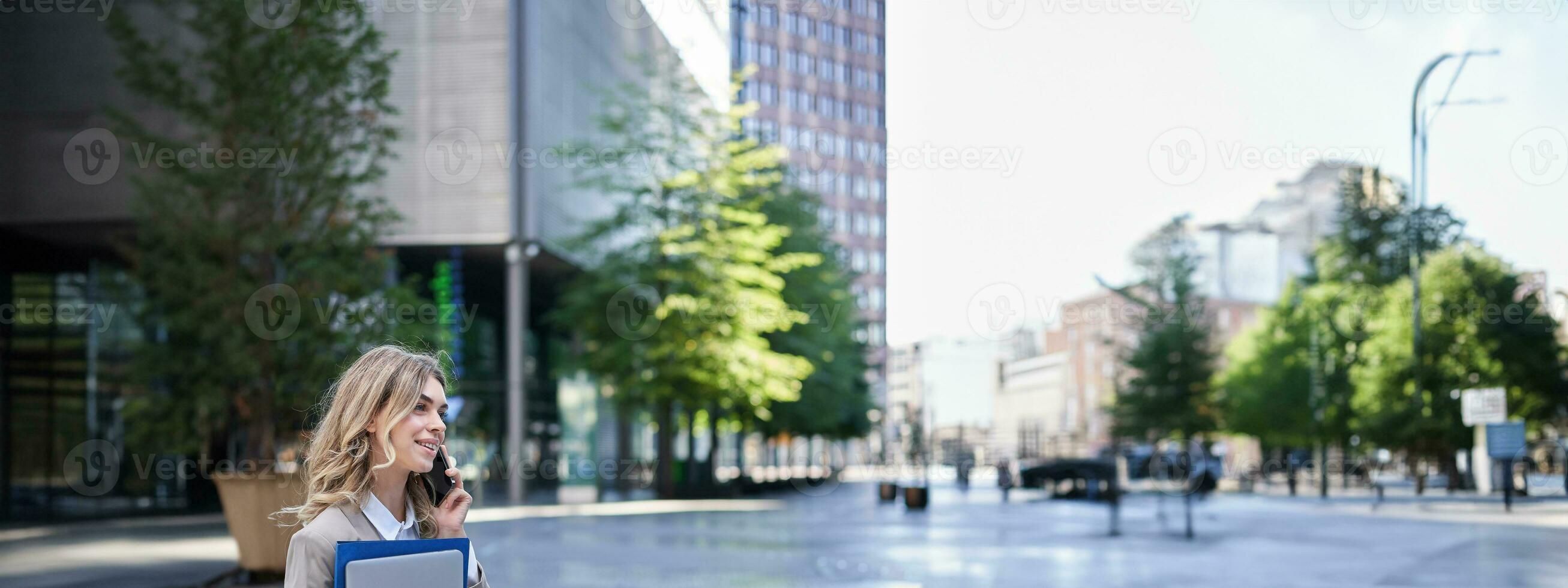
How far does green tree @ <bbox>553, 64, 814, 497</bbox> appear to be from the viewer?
97.9ft

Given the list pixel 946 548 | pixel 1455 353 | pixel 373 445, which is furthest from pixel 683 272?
pixel 373 445

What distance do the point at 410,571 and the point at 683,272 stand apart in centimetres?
2771

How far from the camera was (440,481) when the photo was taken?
331cm

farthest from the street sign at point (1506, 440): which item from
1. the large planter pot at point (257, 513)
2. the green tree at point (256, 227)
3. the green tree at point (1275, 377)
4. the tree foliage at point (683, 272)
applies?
the large planter pot at point (257, 513)

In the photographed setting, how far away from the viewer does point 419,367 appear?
10.3 ft

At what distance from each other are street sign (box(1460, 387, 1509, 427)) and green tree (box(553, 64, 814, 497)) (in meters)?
13.9

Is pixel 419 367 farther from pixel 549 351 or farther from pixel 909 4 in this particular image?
pixel 549 351

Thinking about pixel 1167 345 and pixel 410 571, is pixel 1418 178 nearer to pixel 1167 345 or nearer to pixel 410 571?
pixel 1167 345

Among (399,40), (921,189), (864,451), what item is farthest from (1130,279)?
(864,451)

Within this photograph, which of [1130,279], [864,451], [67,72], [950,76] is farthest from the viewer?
[864,451]

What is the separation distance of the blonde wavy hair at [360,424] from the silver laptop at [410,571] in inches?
10.0

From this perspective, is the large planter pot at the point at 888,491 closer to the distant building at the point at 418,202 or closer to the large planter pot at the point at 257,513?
the distant building at the point at 418,202

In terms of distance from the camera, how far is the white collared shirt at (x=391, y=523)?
122 inches

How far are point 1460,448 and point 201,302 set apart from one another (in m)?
18.4
